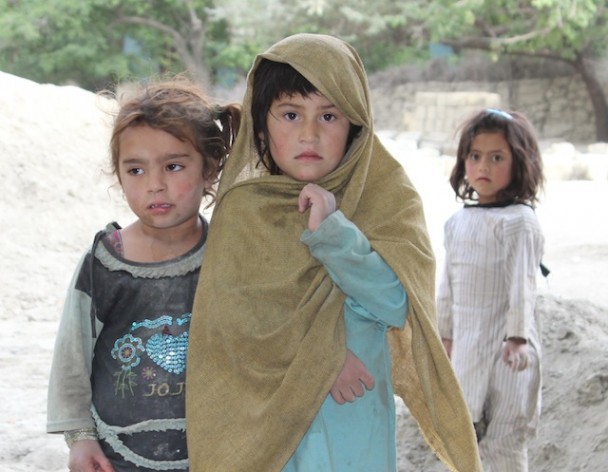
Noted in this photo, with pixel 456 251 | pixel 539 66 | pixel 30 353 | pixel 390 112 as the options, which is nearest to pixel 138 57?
pixel 390 112

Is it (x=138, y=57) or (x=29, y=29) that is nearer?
(x=29, y=29)

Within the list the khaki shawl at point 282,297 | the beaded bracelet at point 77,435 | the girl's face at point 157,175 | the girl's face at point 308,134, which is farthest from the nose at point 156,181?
the beaded bracelet at point 77,435

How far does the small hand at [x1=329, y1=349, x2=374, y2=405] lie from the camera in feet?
5.46

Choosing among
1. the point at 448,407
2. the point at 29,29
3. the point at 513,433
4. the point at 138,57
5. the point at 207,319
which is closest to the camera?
the point at 207,319

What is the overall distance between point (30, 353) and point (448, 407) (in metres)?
3.91

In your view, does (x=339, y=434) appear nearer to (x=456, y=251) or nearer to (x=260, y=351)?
(x=260, y=351)

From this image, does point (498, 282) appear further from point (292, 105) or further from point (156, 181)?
point (156, 181)

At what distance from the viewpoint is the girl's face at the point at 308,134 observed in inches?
65.4

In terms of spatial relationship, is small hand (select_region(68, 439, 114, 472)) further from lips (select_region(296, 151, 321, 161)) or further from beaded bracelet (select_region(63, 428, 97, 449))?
lips (select_region(296, 151, 321, 161))

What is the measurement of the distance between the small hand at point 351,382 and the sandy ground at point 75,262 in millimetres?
597

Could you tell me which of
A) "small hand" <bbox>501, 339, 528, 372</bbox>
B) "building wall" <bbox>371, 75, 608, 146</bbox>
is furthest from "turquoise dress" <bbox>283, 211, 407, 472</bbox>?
"building wall" <bbox>371, 75, 608, 146</bbox>

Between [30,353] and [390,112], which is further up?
[390,112]

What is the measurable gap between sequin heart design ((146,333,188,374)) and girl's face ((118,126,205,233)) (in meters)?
0.20

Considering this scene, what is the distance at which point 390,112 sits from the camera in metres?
19.3
